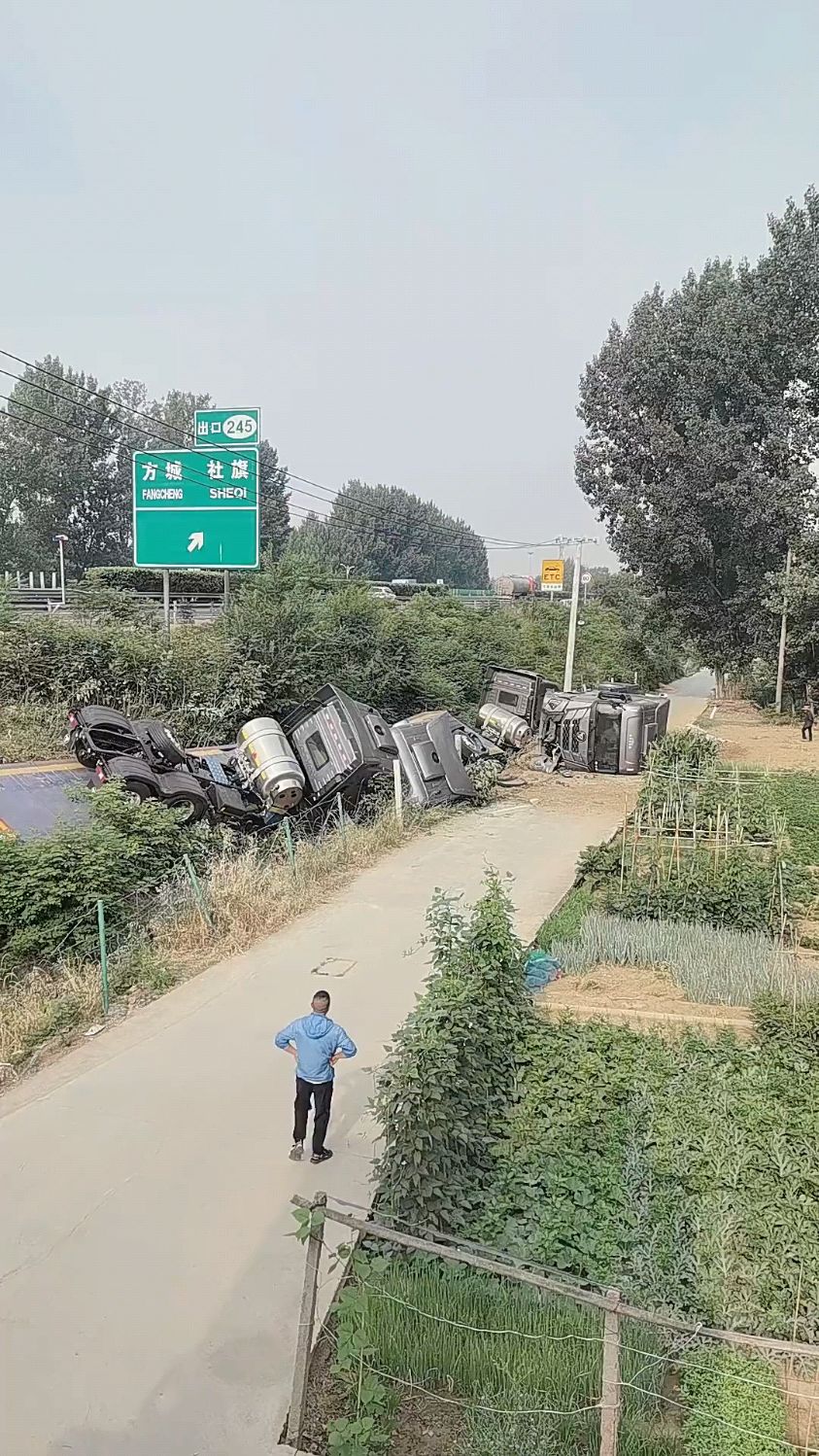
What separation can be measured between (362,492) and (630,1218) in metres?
89.6

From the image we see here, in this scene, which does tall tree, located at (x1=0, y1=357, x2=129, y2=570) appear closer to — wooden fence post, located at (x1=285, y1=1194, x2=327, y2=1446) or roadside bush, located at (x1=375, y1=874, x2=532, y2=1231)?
roadside bush, located at (x1=375, y1=874, x2=532, y2=1231)

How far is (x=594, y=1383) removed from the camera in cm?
366

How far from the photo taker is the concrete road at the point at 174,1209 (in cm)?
388

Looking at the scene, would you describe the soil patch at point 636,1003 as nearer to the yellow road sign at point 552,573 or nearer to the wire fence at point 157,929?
the wire fence at point 157,929

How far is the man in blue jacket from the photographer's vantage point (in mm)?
5680

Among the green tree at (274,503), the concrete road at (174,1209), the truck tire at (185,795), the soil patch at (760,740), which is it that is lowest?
the concrete road at (174,1209)

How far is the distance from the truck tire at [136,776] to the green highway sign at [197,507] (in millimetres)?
6409

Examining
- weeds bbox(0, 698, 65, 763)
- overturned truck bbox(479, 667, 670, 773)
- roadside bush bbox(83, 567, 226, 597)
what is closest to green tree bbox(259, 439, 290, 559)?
roadside bush bbox(83, 567, 226, 597)

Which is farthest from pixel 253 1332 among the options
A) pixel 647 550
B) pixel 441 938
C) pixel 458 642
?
pixel 647 550

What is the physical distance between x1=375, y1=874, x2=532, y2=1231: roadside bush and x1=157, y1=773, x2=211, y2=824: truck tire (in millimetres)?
6238

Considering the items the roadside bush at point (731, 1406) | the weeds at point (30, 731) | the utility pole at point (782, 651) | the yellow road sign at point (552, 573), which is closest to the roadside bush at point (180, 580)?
the yellow road sign at point (552, 573)

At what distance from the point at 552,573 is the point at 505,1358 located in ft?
109

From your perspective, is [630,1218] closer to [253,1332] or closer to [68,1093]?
[253,1332]

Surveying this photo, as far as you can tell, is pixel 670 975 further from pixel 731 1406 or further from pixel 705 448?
pixel 705 448
